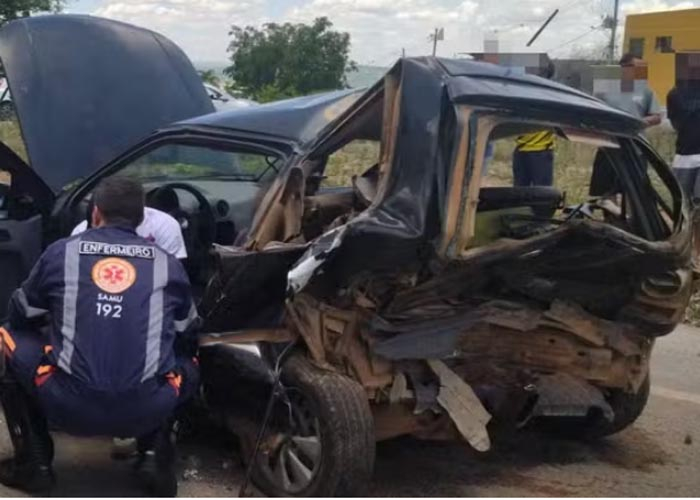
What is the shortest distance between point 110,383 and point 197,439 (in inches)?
47.7

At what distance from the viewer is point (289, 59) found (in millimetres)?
24516

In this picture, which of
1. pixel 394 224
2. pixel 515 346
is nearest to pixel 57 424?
pixel 394 224

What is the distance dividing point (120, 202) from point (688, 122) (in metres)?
5.74

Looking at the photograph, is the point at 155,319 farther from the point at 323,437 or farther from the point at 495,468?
the point at 495,468

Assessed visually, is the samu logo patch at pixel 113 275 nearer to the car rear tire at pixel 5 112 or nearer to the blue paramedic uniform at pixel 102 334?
the blue paramedic uniform at pixel 102 334

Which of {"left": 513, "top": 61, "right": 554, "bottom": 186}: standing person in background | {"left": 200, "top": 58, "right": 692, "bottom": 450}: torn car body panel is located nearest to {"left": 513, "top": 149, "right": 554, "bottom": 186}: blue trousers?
{"left": 513, "top": 61, "right": 554, "bottom": 186}: standing person in background

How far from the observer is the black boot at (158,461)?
436 cm

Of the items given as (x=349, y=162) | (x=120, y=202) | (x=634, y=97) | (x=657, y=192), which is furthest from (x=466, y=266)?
(x=634, y=97)

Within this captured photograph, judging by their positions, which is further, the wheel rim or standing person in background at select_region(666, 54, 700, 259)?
standing person in background at select_region(666, 54, 700, 259)

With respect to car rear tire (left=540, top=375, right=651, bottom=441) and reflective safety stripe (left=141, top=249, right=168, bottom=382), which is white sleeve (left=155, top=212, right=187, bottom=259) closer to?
reflective safety stripe (left=141, top=249, right=168, bottom=382)

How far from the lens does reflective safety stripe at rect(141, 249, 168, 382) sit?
13.7 ft

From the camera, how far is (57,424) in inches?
167

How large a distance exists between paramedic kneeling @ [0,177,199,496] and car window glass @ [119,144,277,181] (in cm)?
117

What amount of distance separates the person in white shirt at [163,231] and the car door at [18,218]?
639 mm
